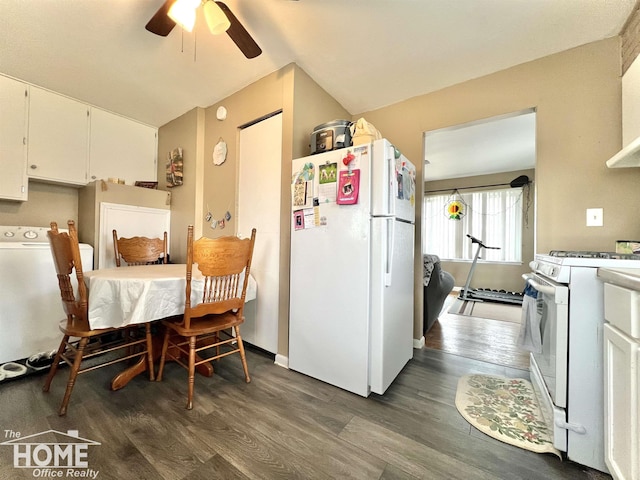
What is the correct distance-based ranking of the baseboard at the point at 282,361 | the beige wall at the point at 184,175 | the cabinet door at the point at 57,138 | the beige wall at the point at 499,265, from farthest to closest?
the beige wall at the point at 499,265
the beige wall at the point at 184,175
the cabinet door at the point at 57,138
the baseboard at the point at 282,361

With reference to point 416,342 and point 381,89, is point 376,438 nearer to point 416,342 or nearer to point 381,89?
point 416,342

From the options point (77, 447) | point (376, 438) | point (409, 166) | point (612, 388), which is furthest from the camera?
point (409, 166)

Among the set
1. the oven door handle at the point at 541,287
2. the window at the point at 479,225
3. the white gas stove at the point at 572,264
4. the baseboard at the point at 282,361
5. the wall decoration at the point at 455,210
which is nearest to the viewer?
the white gas stove at the point at 572,264

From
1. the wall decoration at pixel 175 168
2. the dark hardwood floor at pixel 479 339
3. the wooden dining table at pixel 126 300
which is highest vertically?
the wall decoration at pixel 175 168

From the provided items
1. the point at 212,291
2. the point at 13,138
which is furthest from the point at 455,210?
the point at 13,138

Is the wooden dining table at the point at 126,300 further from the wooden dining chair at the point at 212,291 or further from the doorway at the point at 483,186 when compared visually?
the doorway at the point at 483,186

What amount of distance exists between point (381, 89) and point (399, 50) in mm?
474

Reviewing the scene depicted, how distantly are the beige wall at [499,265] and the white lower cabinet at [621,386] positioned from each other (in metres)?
4.62

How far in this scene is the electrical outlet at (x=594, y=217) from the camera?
1.68 m

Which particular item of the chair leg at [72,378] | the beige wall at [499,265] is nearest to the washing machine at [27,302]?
the chair leg at [72,378]

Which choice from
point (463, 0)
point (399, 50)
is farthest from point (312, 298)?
point (463, 0)

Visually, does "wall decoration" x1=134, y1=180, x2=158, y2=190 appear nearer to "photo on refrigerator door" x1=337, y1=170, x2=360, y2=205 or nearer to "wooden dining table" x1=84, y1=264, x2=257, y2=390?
"wooden dining table" x1=84, y1=264, x2=257, y2=390

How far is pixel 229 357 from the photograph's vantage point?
7.08ft

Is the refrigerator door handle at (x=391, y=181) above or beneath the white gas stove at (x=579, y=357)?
above
